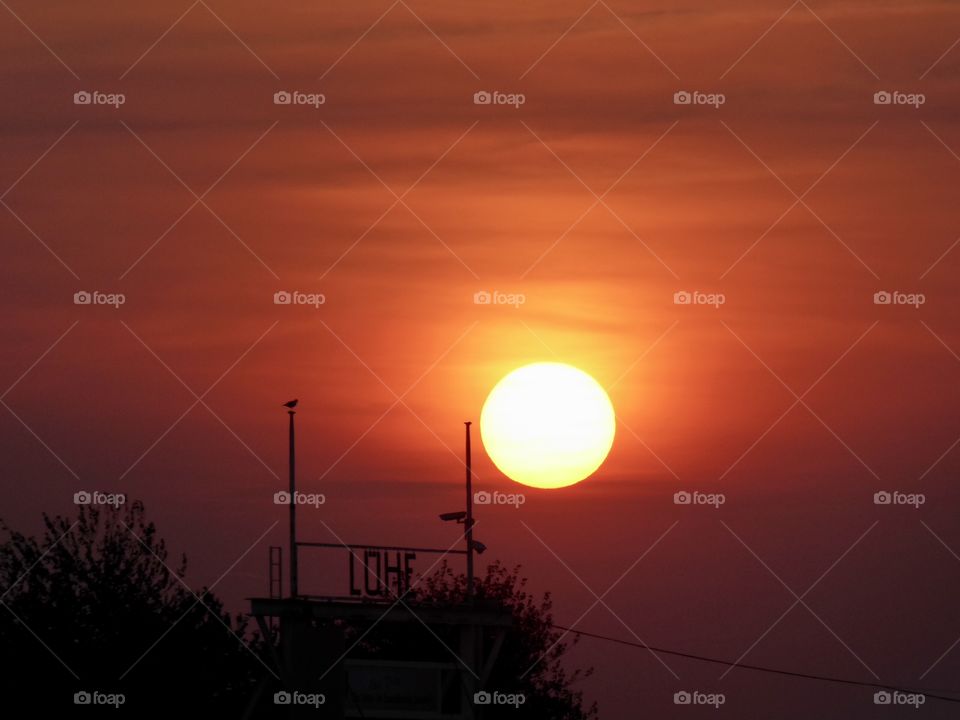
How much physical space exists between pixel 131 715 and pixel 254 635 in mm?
12149

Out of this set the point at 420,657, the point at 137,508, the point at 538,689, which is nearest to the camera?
the point at 137,508

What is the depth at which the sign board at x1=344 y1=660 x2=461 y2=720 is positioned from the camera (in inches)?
1479

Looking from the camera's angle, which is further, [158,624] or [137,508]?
[137,508]

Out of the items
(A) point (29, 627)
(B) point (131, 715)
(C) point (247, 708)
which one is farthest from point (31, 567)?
(C) point (247, 708)

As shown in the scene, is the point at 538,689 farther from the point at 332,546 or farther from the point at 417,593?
the point at 332,546

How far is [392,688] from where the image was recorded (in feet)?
124

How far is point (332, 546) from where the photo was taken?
36781 mm

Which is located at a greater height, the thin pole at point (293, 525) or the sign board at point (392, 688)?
the thin pole at point (293, 525)

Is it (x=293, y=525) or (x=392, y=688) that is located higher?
(x=293, y=525)

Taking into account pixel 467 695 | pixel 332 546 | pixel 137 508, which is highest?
pixel 137 508

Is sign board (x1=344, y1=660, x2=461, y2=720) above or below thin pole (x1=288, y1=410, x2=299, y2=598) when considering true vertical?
below

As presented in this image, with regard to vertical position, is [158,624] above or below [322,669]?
above

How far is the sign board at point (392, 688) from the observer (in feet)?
123

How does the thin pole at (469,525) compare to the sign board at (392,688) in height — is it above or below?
above
